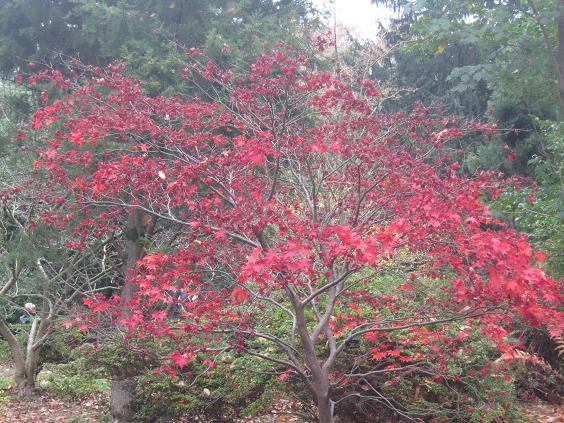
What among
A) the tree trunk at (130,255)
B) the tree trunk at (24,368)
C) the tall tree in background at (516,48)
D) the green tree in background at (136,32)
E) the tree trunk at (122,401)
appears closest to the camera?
the tall tree in background at (516,48)

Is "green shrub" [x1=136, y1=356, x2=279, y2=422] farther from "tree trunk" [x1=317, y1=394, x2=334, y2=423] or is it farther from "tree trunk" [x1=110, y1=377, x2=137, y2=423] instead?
"tree trunk" [x1=317, y1=394, x2=334, y2=423]

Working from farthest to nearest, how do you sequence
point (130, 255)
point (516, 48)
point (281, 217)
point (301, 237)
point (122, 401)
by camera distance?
point (130, 255), point (122, 401), point (516, 48), point (281, 217), point (301, 237)

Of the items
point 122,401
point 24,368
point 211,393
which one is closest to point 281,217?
point 211,393

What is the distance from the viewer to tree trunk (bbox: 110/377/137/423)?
16.6 ft

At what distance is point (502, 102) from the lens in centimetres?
1030

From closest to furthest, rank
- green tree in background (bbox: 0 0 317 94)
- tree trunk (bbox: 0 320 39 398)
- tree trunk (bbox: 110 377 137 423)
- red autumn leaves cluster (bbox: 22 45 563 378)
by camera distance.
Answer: red autumn leaves cluster (bbox: 22 45 563 378), tree trunk (bbox: 110 377 137 423), green tree in background (bbox: 0 0 317 94), tree trunk (bbox: 0 320 39 398)

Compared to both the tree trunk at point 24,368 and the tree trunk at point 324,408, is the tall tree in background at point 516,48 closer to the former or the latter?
the tree trunk at point 324,408

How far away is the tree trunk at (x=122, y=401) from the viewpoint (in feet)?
16.6

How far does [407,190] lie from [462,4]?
255cm

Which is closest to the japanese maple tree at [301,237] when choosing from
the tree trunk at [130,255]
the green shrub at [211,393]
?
the green shrub at [211,393]

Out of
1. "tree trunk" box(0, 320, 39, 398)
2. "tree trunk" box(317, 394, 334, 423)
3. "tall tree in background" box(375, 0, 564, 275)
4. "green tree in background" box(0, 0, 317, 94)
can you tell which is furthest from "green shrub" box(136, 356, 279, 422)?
"tree trunk" box(0, 320, 39, 398)

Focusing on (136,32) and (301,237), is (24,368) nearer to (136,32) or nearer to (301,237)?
(136,32)

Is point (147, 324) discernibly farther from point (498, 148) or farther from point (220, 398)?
point (498, 148)

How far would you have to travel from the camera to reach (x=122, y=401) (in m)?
5.57
